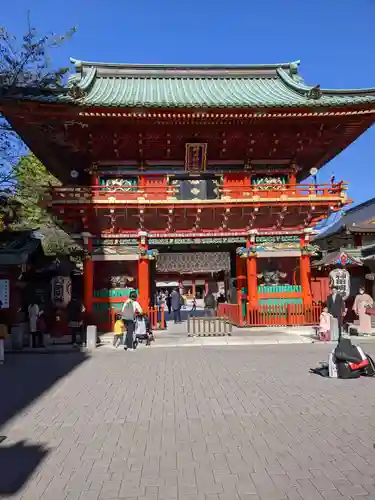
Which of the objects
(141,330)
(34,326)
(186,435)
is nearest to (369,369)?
(186,435)

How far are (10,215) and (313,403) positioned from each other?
1490 centimetres

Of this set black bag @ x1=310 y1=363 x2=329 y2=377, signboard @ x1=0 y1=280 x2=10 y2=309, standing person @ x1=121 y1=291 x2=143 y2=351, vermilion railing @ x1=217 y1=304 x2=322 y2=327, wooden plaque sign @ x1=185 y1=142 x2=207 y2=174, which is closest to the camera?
black bag @ x1=310 y1=363 x2=329 y2=377

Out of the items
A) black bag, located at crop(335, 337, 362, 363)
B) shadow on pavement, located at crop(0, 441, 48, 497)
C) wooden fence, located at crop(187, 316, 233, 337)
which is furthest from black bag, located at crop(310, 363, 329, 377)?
wooden fence, located at crop(187, 316, 233, 337)

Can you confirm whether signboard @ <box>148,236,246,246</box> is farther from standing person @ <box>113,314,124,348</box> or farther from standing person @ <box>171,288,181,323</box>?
standing person @ <box>171,288,181,323</box>

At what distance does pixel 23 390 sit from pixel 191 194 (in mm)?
12483

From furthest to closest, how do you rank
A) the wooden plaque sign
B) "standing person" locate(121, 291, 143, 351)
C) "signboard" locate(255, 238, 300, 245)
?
"signboard" locate(255, 238, 300, 245) < the wooden plaque sign < "standing person" locate(121, 291, 143, 351)

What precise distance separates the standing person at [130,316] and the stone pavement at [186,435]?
11.1 ft

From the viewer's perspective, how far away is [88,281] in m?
17.6

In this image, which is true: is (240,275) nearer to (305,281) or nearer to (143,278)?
(305,281)

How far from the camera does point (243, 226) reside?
18.9 meters

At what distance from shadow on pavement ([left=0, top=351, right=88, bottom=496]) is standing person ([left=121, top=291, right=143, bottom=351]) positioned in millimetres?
1554

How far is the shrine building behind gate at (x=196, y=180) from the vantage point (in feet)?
54.3

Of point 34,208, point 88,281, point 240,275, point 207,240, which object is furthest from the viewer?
point 34,208

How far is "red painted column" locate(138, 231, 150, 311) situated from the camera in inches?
698
